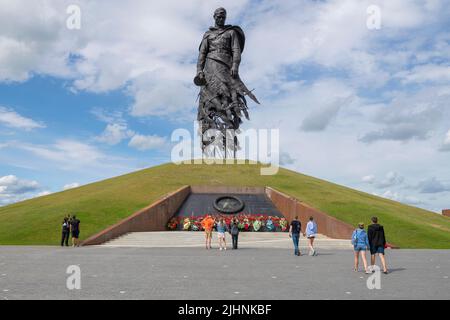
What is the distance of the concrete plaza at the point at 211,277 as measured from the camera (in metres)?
9.33

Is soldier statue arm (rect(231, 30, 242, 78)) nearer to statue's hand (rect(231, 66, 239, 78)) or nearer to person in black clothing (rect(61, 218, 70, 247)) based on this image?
statue's hand (rect(231, 66, 239, 78))

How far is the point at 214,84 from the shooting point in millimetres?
43469

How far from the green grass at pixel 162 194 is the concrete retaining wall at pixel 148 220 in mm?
1048

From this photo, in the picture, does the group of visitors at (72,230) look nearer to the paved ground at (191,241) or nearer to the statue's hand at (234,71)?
the paved ground at (191,241)

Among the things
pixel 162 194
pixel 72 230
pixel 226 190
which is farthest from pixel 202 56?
pixel 72 230

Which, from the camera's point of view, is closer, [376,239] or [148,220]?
[376,239]

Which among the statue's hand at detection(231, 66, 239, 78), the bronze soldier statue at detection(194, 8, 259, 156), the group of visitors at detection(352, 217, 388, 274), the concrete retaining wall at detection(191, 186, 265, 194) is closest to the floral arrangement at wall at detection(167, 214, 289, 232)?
the concrete retaining wall at detection(191, 186, 265, 194)

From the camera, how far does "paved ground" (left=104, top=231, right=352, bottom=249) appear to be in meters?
22.0

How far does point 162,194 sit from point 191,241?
8966 mm

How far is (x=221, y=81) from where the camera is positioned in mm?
43281

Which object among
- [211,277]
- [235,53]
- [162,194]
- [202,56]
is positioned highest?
[235,53]

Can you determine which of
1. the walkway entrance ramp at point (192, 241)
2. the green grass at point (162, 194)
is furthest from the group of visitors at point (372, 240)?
the green grass at point (162, 194)

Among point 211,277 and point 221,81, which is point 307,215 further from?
point 221,81
